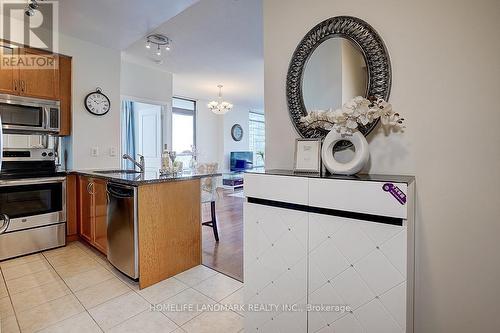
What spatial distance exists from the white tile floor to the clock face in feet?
5.98

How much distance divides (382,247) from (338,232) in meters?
0.18

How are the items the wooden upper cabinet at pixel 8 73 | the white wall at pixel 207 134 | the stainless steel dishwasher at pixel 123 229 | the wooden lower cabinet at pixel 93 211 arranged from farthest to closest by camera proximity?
the white wall at pixel 207 134
the wooden upper cabinet at pixel 8 73
the wooden lower cabinet at pixel 93 211
the stainless steel dishwasher at pixel 123 229

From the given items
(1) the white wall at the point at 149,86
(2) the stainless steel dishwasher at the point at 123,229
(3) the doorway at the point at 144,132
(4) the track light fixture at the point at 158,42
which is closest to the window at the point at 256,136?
(3) the doorway at the point at 144,132

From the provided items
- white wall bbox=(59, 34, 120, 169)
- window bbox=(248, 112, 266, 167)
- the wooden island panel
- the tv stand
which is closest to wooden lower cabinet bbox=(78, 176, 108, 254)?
A: white wall bbox=(59, 34, 120, 169)

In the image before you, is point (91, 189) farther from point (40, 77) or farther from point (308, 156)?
point (308, 156)

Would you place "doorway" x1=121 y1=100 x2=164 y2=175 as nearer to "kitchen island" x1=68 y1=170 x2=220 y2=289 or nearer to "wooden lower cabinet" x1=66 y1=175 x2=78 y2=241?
"wooden lower cabinet" x1=66 y1=175 x2=78 y2=241

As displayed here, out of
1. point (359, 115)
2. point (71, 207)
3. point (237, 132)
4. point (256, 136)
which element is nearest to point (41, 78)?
point (71, 207)

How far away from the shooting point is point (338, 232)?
1148 millimetres

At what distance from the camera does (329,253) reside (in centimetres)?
118

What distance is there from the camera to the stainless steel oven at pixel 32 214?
8.50 feet

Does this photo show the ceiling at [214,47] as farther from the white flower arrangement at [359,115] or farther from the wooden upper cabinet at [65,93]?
the white flower arrangement at [359,115]

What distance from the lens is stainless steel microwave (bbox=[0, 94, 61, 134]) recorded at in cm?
271

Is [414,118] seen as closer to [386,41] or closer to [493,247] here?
[386,41]

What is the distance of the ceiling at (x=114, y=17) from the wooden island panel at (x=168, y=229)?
1706 millimetres
